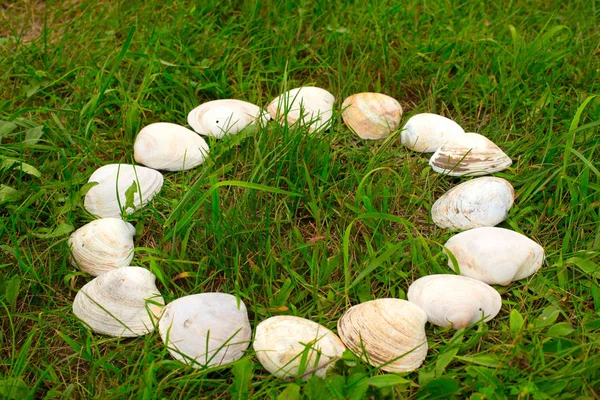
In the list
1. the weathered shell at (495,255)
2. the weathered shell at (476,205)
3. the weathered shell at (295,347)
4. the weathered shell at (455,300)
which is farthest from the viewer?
the weathered shell at (476,205)

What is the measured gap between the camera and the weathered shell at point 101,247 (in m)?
1.79

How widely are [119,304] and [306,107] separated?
102 centimetres

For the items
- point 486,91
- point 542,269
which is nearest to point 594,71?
point 486,91

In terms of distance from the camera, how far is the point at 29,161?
2092mm

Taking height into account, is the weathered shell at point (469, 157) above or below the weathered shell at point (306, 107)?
below

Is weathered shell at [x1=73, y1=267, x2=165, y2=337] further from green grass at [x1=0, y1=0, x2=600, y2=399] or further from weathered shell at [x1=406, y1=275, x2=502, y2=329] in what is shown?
weathered shell at [x1=406, y1=275, x2=502, y2=329]

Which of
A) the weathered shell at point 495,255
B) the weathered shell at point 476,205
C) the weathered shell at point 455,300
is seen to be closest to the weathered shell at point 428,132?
the weathered shell at point 476,205

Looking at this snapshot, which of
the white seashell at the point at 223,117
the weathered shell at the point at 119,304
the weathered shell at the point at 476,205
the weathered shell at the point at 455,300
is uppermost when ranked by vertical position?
the white seashell at the point at 223,117

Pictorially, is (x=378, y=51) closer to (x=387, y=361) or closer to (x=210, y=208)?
(x=210, y=208)

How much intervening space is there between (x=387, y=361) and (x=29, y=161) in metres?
1.42

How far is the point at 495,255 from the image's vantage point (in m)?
1.74

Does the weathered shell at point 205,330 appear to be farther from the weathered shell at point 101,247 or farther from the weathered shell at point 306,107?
the weathered shell at point 306,107

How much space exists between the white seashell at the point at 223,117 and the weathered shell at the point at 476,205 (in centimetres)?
73

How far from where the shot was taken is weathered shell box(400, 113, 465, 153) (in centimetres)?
215
